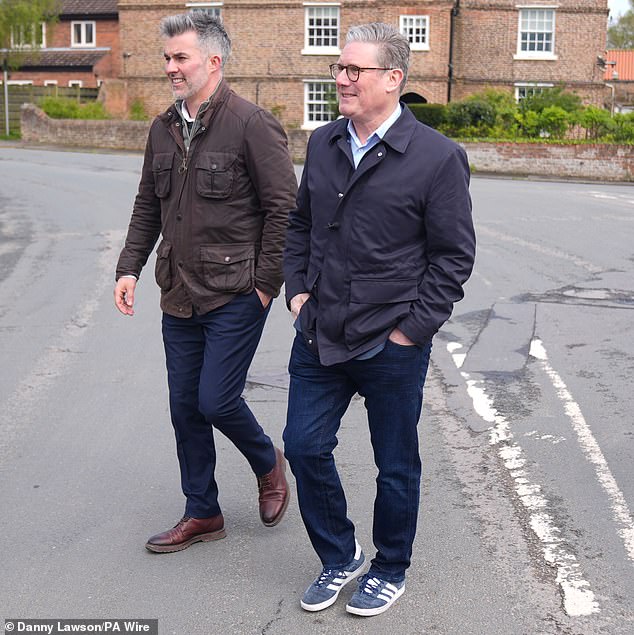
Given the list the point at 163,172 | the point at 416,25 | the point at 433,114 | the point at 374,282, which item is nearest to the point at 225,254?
the point at 163,172

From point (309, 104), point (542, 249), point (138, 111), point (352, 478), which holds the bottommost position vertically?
point (542, 249)

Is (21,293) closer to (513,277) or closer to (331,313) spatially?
(513,277)

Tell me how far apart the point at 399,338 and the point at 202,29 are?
1628mm

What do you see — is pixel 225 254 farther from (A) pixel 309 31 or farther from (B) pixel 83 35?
(B) pixel 83 35

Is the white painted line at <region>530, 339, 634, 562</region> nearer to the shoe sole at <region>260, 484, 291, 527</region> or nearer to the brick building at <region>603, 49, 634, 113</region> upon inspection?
the shoe sole at <region>260, 484, 291, 527</region>

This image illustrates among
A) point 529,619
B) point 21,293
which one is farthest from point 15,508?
point 21,293

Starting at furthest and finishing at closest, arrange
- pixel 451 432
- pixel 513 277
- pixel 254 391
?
pixel 513 277 < pixel 254 391 < pixel 451 432

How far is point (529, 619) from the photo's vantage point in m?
4.11

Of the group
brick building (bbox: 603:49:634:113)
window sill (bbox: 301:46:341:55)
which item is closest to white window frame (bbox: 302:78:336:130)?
window sill (bbox: 301:46:341:55)

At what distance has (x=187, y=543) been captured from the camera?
488 centimetres

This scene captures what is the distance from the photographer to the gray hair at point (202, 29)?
4660 millimetres

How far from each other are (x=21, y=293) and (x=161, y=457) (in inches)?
229

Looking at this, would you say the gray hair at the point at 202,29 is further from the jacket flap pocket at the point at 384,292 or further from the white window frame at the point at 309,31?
the white window frame at the point at 309,31

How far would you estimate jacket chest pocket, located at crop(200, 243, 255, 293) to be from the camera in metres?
4.70
